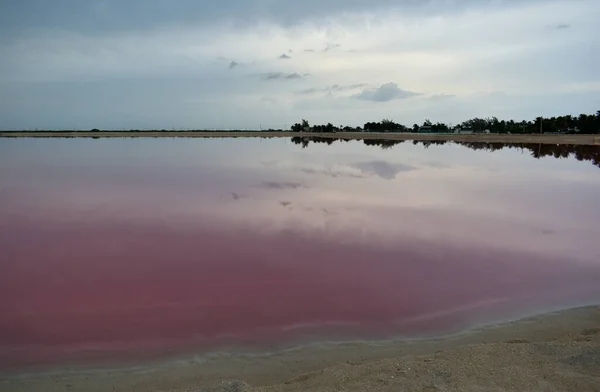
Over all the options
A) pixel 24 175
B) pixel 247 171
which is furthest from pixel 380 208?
pixel 24 175

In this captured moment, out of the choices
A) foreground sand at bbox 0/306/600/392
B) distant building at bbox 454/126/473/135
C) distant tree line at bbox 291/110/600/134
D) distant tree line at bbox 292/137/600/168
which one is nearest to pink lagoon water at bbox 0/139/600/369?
foreground sand at bbox 0/306/600/392

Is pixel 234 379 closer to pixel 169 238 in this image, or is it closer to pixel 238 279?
pixel 238 279

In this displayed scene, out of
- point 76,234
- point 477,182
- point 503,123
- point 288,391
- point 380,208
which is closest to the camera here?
point 288,391

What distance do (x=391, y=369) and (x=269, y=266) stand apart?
13.2ft

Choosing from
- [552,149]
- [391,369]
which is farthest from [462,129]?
[391,369]

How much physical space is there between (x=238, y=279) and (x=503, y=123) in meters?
86.4

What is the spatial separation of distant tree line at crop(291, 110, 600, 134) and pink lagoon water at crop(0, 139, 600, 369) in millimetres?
57359

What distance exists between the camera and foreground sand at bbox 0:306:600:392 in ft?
12.2

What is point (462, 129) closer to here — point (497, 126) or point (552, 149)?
point (497, 126)

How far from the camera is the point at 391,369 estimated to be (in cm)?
402

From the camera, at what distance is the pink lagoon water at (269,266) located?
18.2 ft

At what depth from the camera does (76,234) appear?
1003 centimetres

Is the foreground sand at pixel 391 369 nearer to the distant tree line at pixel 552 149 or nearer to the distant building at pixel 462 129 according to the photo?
the distant tree line at pixel 552 149

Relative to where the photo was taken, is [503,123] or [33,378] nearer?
[33,378]
